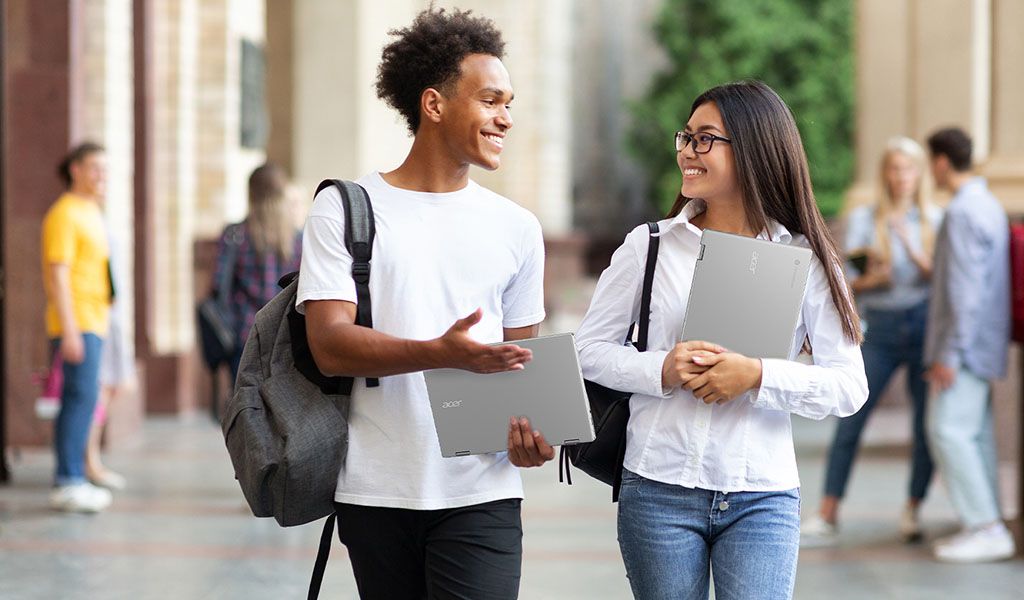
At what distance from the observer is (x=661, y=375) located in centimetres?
333

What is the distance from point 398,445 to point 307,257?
1.51 ft

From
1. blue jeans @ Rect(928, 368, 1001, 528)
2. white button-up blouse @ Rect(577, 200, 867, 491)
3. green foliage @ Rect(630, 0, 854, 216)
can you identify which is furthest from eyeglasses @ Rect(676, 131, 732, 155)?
green foliage @ Rect(630, 0, 854, 216)

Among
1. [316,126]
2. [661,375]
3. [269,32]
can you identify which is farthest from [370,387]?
[269,32]

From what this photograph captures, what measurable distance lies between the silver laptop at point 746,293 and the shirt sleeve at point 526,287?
0.38 metres

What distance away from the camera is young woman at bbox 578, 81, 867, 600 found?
3.31 metres

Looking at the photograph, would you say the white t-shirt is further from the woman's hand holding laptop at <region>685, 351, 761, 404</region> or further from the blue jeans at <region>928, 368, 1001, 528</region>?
the blue jeans at <region>928, 368, 1001, 528</region>

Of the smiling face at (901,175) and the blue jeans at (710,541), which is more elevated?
the smiling face at (901,175)

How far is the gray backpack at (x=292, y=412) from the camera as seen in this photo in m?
3.24

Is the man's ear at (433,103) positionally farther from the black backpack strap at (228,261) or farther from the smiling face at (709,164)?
the black backpack strap at (228,261)

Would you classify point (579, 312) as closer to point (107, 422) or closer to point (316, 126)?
point (316, 126)

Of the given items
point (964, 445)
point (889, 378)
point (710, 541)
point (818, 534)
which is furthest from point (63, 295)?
point (710, 541)

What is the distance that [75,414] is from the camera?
8531 mm

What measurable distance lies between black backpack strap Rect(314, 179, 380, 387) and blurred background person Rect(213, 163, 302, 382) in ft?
16.6

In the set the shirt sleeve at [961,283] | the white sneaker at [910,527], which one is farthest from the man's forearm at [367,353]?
the white sneaker at [910,527]
